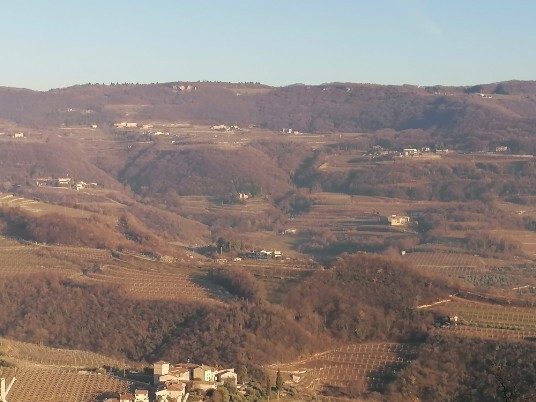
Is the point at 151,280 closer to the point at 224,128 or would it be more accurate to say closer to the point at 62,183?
the point at 62,183

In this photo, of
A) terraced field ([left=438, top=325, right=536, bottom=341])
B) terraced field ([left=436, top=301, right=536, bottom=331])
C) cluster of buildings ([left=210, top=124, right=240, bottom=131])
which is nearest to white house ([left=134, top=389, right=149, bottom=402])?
terraced field ([left=438, top=325, right=536, bottom=341])

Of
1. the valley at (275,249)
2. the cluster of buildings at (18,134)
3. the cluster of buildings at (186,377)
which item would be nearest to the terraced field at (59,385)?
the valley at (275,249)

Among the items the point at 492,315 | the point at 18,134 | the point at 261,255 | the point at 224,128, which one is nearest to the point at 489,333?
the point at 492,315

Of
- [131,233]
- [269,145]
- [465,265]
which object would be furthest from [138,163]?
[465,265]

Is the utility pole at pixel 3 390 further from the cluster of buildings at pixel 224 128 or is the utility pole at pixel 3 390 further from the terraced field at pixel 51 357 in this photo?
the cluster of buildings at pixel 224 128

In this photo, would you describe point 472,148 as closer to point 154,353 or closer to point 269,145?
point 269,145

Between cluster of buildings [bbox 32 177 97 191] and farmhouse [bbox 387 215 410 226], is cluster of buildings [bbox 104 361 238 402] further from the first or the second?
cluster of buildings [bbox 32 177 97 191]
